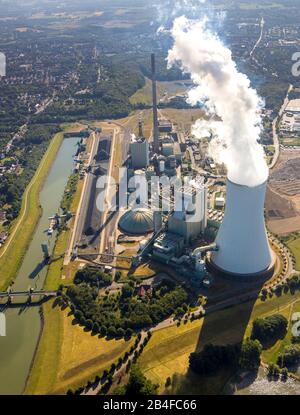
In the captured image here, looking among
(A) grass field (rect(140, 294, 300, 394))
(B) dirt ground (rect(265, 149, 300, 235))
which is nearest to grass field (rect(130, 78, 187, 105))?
(B) dirt ground (rect(265, 149, 300, 235))

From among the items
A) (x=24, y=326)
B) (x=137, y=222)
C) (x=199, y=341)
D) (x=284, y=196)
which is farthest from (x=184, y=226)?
→ (x=24, y=326)

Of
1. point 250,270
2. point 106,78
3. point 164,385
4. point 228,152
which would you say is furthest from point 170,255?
point 106,78

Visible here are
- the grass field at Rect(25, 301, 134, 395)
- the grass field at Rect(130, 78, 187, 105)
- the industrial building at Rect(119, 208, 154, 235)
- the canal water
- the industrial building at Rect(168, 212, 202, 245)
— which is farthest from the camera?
the grass field at Rect(130, 78, 187, 105)

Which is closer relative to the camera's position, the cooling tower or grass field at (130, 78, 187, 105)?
the cooling tower

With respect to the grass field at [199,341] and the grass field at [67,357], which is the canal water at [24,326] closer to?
the grass field at [67,357]

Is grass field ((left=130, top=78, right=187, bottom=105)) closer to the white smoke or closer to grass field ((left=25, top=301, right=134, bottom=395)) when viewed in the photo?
the white smoke
